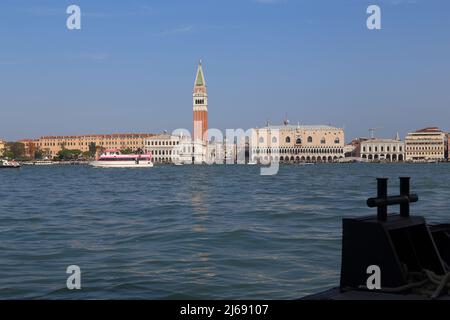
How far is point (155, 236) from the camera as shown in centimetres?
1131

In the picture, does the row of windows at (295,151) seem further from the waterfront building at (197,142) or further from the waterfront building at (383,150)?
the waterfront building at (197,142)

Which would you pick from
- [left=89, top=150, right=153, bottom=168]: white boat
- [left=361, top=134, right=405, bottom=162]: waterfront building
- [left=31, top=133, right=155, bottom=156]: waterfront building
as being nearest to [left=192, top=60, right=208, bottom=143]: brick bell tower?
[left=31, top=133, right=155, bottom=156]: waterfront building

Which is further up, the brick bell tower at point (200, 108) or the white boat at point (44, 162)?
the brick bell tower at point (200, 108)

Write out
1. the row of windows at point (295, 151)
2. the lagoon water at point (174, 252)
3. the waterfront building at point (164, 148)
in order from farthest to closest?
1. the row of windows at point (295, 151)
2. the waterfront building at point (164, 148)
3. the lagoon water at point (174, 252)

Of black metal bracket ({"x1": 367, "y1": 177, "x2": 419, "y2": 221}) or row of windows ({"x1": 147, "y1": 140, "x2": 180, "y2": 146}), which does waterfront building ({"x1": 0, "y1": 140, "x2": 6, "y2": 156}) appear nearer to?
row of windows ({"x1": 147, "y1": 140, "x2": 180, "y2": 146})

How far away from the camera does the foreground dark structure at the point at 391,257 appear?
3533 mm

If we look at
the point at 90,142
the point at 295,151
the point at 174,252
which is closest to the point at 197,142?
the point at 295,151

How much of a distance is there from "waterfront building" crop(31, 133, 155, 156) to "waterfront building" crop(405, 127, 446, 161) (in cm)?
6345

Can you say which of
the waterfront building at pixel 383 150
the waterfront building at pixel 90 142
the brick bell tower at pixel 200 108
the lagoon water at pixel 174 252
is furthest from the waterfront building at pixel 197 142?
the lagoon water at pixel 174 252

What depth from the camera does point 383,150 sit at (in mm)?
139750

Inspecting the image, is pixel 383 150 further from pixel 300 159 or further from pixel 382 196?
pixel 382 196

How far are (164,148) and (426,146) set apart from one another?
6152 centimetres
